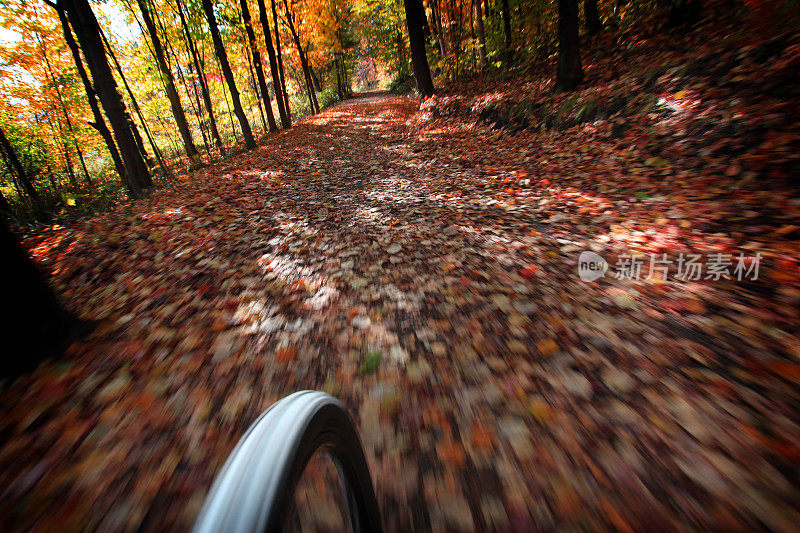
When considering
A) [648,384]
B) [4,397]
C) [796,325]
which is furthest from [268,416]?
[796,325]

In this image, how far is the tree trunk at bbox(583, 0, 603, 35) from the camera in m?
8.05

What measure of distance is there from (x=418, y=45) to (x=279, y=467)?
1407cm

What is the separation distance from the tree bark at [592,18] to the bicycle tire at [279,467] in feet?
36.4

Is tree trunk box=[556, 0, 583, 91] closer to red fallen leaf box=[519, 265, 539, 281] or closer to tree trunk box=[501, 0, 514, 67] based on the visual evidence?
tree trunk box=[501, 0, 514, 67]

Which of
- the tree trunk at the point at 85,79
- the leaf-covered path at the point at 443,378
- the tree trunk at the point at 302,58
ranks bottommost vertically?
the leaf-covered path at the point at 443,378

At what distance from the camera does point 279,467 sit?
0.76 meters

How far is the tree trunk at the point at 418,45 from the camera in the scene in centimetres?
1099

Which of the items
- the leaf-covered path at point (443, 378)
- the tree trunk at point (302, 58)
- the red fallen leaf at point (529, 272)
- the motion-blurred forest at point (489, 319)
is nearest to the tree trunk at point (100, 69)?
the motion-blurred forest at point (489, 319)

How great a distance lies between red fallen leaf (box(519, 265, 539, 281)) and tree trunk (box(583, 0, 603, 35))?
890cm

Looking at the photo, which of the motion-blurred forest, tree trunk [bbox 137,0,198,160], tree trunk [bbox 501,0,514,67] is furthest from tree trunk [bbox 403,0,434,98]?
tree trunk [bbox 137,0,198,160]

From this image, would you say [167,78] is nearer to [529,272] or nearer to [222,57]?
[222,57]

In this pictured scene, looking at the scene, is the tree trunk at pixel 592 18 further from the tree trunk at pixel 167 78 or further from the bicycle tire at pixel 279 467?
the tree trunk at pixel 167 78

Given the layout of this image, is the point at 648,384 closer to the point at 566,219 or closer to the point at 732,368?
the point at 732,368

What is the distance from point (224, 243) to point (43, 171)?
24.5 m
